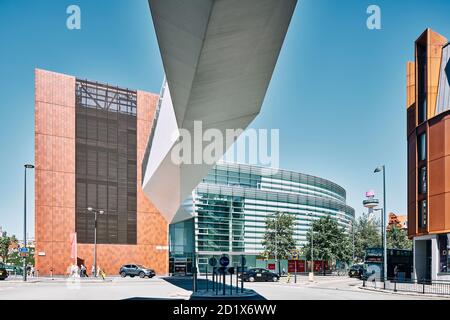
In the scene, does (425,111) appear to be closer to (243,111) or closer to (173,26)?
(243,111)

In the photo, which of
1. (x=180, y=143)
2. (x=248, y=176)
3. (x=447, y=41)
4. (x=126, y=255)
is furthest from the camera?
(x=248, y=176)

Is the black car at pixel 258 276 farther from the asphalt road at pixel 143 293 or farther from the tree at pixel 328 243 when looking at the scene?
the tree at pixel 328 243

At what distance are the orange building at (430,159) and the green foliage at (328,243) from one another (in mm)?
17641

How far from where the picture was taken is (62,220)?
48.8 m

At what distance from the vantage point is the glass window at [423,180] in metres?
39.0

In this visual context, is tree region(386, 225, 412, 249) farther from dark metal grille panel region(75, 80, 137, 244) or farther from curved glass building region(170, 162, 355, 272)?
dark metal grille panel region(75, 80, 137, 244)

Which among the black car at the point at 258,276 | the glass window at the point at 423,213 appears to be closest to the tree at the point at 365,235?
the black car at the point at 258,276

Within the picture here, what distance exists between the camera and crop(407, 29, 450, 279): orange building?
3606 centimetres

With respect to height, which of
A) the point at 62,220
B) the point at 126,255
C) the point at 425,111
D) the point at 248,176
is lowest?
the point at 126,255

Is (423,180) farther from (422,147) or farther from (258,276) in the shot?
(258,276)

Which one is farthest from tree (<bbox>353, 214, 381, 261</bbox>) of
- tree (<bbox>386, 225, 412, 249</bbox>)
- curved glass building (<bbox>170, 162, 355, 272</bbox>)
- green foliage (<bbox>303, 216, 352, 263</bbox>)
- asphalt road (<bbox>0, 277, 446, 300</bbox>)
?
asphalt road (<bbox>0, 277, 446, 300</bbox>)

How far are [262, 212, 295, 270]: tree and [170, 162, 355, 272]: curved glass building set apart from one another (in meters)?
3.11

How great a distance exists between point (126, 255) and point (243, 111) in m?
42.7

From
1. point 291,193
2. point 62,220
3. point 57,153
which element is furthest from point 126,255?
point 291,193
